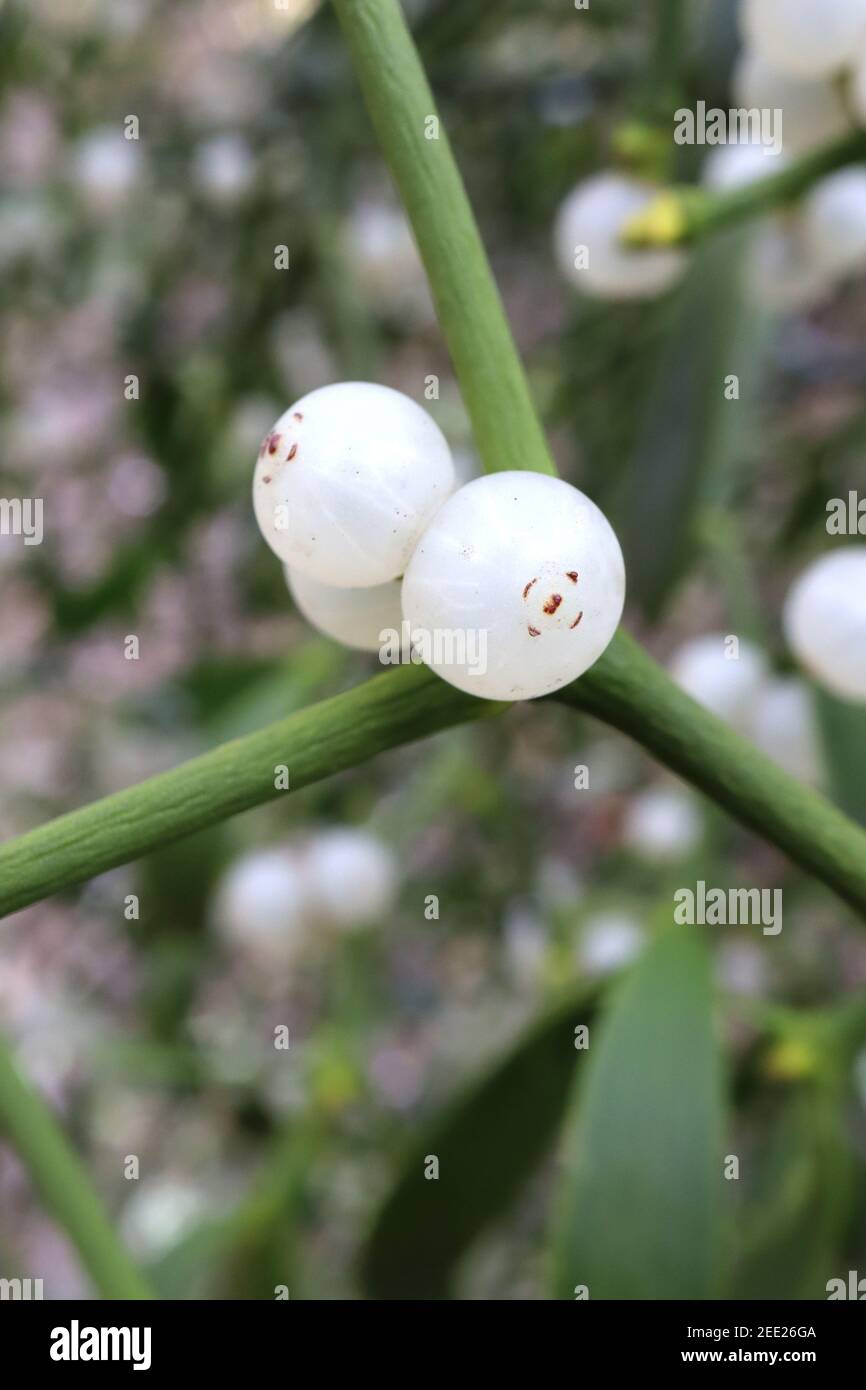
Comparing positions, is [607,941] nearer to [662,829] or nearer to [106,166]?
[662,829]

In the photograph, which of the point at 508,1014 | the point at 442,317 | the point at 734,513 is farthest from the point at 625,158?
the point at 508,1014

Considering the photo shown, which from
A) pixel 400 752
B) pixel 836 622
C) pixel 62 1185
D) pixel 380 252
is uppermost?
pixel 380 252

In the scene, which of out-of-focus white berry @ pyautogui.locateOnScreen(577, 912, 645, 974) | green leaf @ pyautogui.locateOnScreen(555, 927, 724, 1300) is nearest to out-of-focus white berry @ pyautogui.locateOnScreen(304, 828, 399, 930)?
out-of-focus white berry @ pyautogui.locateOnScreen(577, 912, 645, 974)

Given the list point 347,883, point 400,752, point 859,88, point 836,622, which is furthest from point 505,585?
point 400,752

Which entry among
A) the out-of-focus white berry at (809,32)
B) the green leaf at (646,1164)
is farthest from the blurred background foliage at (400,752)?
the out-of-focus white berry at (809,32)

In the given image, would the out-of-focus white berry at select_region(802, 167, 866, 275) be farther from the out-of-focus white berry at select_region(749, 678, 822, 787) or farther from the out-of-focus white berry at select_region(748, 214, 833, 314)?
the out-of-focus white berry at select_region(749, 678, 822, 787)
